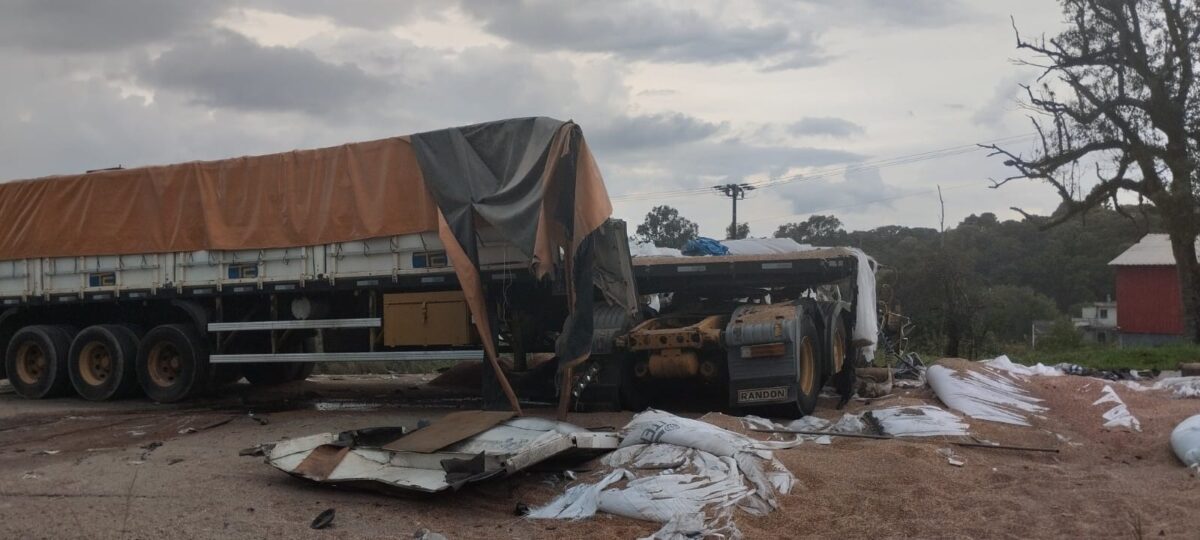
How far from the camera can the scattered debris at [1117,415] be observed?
9477 mm

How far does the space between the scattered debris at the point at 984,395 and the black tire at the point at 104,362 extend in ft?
33.6

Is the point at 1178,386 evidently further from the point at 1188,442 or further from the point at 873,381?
the point at 1188,442

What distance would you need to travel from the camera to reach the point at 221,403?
1377 cm

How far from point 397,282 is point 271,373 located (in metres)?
5.15

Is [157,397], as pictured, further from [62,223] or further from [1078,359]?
[1078,359]

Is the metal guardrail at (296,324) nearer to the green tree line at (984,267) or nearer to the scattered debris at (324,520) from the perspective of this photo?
the scattered debris at (324,520)

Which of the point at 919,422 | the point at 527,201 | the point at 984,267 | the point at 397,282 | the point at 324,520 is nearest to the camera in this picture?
the point at 324,520

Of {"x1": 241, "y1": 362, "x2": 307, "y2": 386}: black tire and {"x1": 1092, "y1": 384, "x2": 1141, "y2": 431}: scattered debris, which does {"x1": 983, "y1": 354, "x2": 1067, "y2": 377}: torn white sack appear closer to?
{"x1": 1092, "y1": 384, "x2": 1141, "y2": 431}: scattered debris

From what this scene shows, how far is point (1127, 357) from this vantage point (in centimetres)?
1862

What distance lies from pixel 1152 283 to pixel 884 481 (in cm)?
3297

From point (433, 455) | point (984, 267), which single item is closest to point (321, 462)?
point (433, 455)

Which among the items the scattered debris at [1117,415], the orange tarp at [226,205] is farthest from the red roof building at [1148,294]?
the orange tarp at [226,205]

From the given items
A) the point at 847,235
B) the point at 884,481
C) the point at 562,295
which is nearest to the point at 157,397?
the point at 562,295

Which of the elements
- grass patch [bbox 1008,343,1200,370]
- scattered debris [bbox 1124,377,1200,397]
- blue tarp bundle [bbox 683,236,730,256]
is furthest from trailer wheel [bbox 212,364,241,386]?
grass patch [bbox 1008,343,1200,370]
